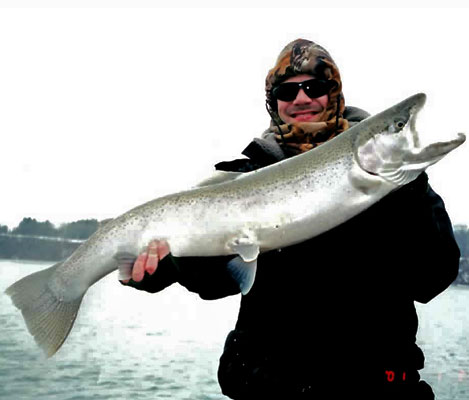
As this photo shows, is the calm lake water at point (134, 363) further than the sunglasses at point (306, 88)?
Yes

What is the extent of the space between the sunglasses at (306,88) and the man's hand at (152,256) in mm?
1523

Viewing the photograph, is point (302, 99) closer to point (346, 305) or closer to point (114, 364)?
point (346, 305)

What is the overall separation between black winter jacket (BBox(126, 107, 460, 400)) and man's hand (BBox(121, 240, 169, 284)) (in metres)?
0.64

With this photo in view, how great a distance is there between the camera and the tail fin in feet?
12.9

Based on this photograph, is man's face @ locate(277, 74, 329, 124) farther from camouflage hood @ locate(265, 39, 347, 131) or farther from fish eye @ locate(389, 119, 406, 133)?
fish eye @ locate(389, 119, 406, 133)

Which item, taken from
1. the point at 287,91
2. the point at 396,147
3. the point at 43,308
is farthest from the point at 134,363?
the point at 396,147

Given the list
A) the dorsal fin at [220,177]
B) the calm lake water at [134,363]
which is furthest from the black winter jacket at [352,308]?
the calm lake water at [134,363]

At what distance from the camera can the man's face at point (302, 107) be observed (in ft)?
14.1

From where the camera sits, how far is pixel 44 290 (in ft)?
13.1

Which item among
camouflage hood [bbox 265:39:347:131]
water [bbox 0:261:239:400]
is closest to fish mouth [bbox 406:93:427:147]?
camouflage hood [bbox 265:39:347:131]

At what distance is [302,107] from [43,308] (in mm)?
2328

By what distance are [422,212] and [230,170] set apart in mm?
1372

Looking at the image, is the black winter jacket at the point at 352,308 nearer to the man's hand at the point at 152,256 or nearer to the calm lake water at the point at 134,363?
the man's hand at the point at 152,256

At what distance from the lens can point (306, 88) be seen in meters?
4.31
